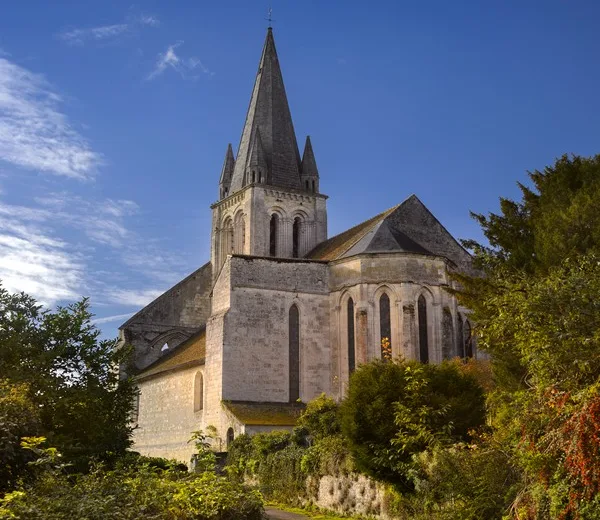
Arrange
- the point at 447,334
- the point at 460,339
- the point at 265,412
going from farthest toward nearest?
1. the point at 460,339
2. the point at 447,334
3. the point at 265,412

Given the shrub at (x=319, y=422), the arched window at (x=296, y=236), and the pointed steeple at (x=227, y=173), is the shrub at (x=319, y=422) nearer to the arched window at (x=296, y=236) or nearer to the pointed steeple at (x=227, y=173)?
the arched window at (x=296, y=236)

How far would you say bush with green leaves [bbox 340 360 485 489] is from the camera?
14609mm

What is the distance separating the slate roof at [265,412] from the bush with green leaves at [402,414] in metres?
11.3

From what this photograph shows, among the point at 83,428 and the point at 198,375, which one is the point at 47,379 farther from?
the point at 198,375

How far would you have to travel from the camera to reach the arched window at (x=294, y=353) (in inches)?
1175

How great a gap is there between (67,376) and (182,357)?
1503cm

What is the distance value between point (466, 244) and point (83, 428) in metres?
11.0

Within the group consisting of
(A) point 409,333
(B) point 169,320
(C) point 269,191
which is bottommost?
(A) point 409,333

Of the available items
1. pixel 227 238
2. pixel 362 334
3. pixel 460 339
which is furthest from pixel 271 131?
pixel 460 339

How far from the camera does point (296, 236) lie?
42000mm

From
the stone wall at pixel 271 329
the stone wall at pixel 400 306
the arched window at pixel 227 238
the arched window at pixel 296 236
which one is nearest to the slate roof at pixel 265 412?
the stone wall at pixel 271 329

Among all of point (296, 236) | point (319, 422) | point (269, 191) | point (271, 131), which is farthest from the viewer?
point (271, 131)

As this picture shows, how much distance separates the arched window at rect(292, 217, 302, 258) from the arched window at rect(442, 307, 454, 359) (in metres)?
13.7

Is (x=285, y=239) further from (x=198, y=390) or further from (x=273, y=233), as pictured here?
(x=198, y=390)
